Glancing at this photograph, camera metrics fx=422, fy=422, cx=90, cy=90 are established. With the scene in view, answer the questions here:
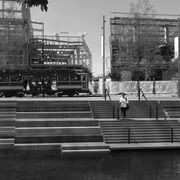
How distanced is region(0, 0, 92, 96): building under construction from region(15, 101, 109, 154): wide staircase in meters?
8.37

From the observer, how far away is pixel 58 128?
2369 centimetres

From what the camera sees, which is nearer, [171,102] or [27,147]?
[27,147]

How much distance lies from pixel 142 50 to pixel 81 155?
2959cm

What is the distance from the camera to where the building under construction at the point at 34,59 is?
139 ft

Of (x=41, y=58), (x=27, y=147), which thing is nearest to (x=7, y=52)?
(x=41, y=58)

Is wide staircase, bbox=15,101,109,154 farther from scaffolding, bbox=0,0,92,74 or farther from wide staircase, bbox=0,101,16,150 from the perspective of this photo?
scaffolding, bbox=0,0,92,74

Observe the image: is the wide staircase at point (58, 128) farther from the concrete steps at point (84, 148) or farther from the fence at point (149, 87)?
the fence at point (149, 87)

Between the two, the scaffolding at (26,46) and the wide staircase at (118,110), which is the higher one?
the scaffolding at (26,46)

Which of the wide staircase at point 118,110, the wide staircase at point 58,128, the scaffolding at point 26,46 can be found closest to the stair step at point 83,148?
the wide staircase at point 58,128

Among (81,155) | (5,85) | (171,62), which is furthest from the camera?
(171,62)

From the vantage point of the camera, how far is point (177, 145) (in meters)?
21.7

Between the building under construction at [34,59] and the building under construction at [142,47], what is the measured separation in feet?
17.4

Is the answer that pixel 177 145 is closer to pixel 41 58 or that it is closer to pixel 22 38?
pixel 22 38

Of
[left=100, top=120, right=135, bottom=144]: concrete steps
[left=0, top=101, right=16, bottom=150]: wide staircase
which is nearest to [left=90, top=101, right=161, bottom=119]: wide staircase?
[left=100, top=120, right=135, bottom=144]: concrete steps
